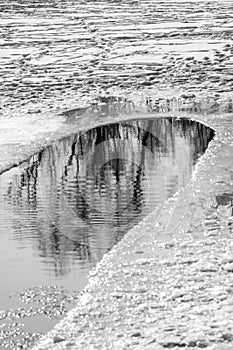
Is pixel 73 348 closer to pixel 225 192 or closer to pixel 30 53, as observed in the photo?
pixel 225 192

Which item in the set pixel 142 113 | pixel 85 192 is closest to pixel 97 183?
pixel 85 192

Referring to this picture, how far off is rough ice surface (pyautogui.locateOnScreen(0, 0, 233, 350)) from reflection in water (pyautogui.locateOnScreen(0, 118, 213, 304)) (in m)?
0.23

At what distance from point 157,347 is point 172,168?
450 cm

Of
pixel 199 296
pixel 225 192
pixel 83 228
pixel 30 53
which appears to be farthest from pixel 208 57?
pixel 199 296

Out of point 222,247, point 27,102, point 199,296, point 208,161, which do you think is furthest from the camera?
point 27,102

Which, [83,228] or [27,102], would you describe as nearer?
[83,228]

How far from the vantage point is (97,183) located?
27.7ft

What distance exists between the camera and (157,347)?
4543 millimetres

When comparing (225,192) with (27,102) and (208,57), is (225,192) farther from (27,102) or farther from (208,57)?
(208,57)

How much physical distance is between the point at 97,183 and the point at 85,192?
1.12 feet

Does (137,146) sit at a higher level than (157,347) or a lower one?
lower

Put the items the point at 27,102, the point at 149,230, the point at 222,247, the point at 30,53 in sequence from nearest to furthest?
the point at 222,247, the point at 149,230, the point at 27,102, the point at 30,53

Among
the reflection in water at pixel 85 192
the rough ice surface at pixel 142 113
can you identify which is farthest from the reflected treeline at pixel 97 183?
the rough ice surface at pixel 142 113

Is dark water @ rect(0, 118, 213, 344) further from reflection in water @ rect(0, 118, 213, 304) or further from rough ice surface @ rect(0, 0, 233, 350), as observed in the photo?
rough ice surface @ rect(0, 0, 233, 350)
